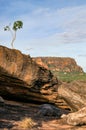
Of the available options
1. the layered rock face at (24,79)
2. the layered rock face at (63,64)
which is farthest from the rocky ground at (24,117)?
the layered rock face at (63,64)

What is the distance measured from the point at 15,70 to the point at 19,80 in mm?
927

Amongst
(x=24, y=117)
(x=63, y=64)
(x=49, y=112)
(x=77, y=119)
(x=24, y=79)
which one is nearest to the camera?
(x=77, y=119)

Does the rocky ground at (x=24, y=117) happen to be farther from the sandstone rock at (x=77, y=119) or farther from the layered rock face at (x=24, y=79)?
the layered rock face at (x=24, y=79)

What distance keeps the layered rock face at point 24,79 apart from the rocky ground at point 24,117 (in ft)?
3.18

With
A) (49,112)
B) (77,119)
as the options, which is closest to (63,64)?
(49,112)

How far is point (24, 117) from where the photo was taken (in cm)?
2166

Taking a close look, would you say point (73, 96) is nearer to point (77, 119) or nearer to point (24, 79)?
point (24, 79)

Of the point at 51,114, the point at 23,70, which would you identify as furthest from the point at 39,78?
the point at 51,114

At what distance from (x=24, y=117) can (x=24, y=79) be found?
4013mm

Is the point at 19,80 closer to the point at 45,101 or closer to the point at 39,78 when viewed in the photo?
the point at 39,78

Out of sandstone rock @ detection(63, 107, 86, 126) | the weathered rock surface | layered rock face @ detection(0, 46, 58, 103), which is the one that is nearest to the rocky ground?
sandstone rock @ detection(63, 107, 86, 126)

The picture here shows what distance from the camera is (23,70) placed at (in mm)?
24859

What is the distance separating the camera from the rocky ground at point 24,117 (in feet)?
61.2

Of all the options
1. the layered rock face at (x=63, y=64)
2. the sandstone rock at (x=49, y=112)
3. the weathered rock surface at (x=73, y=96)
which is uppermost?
the weathered rock surface at (x=73, y=96)
